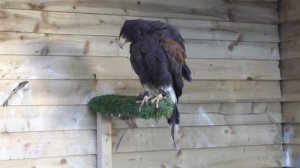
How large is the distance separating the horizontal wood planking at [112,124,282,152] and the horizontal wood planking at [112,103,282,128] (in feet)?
0.09

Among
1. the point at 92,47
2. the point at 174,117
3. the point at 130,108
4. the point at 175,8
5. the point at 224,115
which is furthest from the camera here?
the point at 224,115

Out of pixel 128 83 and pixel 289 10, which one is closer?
pixel 128 83

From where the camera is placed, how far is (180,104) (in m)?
2.68

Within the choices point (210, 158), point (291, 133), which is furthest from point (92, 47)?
point (291, 133)

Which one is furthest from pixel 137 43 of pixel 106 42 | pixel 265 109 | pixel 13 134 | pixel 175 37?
pixel 265 109

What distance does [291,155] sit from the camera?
9.66 ft

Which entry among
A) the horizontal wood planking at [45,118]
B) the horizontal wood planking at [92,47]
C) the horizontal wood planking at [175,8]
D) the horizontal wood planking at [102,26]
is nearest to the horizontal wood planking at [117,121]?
the horizontal wood planking at [45,118]

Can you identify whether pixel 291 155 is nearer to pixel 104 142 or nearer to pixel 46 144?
pixel 104 142

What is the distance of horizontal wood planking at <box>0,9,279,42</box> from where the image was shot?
2322 millimetres

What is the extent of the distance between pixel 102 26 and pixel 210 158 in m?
0.95

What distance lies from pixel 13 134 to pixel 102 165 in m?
0.44

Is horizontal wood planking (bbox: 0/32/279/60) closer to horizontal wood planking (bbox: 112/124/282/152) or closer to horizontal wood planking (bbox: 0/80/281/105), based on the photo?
horizontal wood planking (bbox: 0/80/281/105)

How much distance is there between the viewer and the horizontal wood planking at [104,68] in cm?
231

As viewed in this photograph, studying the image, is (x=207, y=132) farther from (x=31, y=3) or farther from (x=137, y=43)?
(x=31, y=3)
